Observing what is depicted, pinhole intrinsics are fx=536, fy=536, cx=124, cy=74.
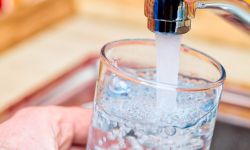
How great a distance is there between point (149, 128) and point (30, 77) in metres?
0.50

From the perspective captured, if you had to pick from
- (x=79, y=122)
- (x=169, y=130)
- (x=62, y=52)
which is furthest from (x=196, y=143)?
(x=62, y=52)

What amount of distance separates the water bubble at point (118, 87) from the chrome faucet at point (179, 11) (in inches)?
2.6

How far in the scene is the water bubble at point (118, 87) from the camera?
0.51 m

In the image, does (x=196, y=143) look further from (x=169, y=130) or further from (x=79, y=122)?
(x=79, y=122)

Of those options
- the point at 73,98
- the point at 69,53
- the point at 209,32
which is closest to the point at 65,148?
the point at 73,98

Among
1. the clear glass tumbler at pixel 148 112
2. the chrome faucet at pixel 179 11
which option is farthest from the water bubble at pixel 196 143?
the chrome faucet at pixel 179 11

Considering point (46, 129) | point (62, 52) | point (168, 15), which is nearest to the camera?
point (168, 15)

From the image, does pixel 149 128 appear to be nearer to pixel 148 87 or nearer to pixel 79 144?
pixel 148 87

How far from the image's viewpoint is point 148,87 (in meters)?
0.49

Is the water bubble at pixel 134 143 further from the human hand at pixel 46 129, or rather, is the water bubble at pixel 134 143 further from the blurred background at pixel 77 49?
the blurred background at pixel 77 49

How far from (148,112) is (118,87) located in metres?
0.05

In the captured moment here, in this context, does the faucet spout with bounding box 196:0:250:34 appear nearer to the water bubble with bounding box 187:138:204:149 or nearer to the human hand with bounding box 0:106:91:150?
the water bubble with bounding box 187:138:204:149

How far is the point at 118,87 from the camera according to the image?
0.52 metres

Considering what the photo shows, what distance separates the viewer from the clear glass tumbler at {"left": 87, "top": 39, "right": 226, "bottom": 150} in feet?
1.58
